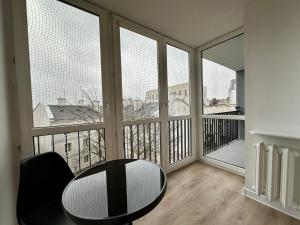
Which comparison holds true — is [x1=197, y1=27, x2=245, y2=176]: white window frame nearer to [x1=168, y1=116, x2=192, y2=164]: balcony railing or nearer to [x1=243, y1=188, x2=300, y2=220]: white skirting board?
[x1=168, y1=116, x2=192, y2=164]: balcony railing

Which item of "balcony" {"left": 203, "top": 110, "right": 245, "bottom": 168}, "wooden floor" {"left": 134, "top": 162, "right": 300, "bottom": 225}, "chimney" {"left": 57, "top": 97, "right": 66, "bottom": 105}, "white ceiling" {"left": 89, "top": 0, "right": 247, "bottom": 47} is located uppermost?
"white ceiling" {"left": 89, "top": 0, "right": 247, "bottom": 47}

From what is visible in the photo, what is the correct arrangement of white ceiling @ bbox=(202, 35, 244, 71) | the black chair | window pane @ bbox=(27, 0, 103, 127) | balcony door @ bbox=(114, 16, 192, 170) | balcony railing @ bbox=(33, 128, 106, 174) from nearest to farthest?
the black chair < window pane @ bbox=(27, 0, 103, 127) < balcony railing @ bbox=(33, 128, 106, 174) < balcony door @ bbox=(114, 16, 192, 170) < white ceiling @ bbox=(202, 35, 244, 71)

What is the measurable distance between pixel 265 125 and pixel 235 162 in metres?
1.20

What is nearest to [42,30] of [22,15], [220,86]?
[22,15]

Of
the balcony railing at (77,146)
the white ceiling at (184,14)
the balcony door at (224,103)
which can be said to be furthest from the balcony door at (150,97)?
the balcony door at (224,103)

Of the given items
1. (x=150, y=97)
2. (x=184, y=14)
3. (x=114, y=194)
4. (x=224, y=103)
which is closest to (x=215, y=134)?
(x=224, y=103)

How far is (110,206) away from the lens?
0.85 metres

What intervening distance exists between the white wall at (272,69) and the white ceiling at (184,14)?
315 millimetres

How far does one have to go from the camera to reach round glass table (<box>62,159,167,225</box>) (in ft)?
2.52

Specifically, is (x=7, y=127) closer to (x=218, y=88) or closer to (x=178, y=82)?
A: (x=178, y=82)

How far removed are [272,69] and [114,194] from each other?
2042 millimetres

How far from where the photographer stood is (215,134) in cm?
330

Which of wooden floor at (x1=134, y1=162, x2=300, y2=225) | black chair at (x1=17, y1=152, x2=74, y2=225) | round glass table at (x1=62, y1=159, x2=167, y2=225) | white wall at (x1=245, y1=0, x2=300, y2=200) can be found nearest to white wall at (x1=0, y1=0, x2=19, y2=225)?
black chair at (x1=17, y1=152, x2=74, y2=225)

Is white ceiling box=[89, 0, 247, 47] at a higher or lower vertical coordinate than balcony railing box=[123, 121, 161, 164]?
higher
